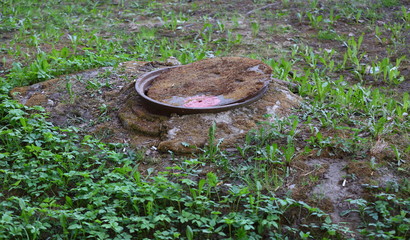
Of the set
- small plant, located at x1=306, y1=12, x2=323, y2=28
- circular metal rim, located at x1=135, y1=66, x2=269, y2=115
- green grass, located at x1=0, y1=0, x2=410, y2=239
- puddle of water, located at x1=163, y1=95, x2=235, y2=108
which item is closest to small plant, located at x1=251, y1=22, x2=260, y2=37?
green grass, located at x1=0, y1=0, x2=410, y2=239

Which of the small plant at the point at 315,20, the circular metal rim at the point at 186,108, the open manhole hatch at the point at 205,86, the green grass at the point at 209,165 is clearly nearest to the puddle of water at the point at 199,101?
the open manhole hatch at the point at 205,86

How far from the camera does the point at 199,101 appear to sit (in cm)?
Answer: 448

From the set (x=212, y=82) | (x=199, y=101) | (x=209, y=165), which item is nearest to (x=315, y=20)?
(x=212, y=82)

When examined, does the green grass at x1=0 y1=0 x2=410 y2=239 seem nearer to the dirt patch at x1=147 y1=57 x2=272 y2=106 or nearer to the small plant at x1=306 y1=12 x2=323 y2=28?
the dirt patch at x1=147 y1=57 x2=272 y2=106

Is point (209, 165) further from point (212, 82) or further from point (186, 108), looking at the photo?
point (212, 82)

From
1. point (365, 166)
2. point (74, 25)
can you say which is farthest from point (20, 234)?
point (74, 25)

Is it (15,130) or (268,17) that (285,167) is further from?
(268,17)

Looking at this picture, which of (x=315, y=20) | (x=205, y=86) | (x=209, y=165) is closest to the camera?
(x=209, y=165)

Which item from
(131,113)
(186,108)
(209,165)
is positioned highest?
(186,108)

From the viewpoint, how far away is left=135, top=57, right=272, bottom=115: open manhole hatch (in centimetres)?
440

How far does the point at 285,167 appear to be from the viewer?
3.75m

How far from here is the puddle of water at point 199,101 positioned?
4422mm

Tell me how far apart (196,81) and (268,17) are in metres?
3.82

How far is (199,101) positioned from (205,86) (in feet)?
0.94
